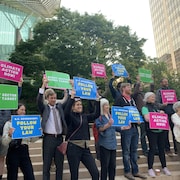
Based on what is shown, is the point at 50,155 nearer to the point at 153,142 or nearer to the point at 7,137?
the point at 7,137

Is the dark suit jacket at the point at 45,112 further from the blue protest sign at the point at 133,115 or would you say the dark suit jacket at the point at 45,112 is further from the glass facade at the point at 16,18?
the glass facade at the point at 16,18

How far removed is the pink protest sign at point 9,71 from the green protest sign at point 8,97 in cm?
40

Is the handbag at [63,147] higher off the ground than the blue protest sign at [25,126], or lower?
lower

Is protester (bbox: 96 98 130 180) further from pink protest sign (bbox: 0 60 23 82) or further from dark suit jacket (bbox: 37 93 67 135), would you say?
pink protest sign (bbox: 0 60 23 82)

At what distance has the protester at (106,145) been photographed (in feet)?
12.0

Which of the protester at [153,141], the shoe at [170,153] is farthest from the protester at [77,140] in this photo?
the shoe at [170,153]

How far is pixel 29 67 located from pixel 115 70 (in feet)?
33.3

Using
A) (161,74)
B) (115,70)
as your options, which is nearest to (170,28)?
(161,74)

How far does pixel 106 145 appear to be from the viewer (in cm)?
369

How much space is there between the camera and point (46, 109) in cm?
355

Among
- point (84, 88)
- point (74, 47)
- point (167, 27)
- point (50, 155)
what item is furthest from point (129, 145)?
point (167, 27)

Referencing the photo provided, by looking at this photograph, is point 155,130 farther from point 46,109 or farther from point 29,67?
point 29,67

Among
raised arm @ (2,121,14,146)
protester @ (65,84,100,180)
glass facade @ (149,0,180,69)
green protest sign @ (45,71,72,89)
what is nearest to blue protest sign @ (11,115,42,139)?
raised arm @ (2,121,14,146)

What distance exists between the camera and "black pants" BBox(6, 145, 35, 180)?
3197 mm
